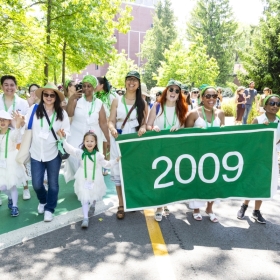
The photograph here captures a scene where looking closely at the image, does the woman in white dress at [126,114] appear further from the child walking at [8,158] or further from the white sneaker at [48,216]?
the child walking at [8,158]

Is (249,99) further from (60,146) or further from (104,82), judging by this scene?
(60,146)

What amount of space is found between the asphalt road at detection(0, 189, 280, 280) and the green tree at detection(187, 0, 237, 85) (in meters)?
40.0

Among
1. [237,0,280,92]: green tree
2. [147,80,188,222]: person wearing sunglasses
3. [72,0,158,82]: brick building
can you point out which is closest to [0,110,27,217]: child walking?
[147,80,188,222]: person wearing sunglasses

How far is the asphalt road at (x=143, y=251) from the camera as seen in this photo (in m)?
3.02

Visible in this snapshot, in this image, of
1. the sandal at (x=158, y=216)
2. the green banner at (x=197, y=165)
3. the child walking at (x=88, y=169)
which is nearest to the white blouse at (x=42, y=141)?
the child walking at (x=88, y=169)

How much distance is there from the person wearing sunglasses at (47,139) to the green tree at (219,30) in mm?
40062

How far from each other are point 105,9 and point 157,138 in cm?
962

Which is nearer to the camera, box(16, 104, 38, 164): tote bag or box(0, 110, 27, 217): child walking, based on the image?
box(16, 104, 38, 164): tote bag

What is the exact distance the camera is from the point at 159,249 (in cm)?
348

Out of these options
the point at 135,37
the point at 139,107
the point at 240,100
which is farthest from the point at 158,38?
the point at 139,107

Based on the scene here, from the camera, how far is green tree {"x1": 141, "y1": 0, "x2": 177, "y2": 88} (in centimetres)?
4894

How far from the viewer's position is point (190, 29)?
43.9m

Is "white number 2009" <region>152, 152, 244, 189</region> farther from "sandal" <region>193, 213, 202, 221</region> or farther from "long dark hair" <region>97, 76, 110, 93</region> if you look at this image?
"long dark hair" <region>97, 76, 110, 93</region>

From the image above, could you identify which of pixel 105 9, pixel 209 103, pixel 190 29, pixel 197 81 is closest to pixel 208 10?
pixel 190 29
